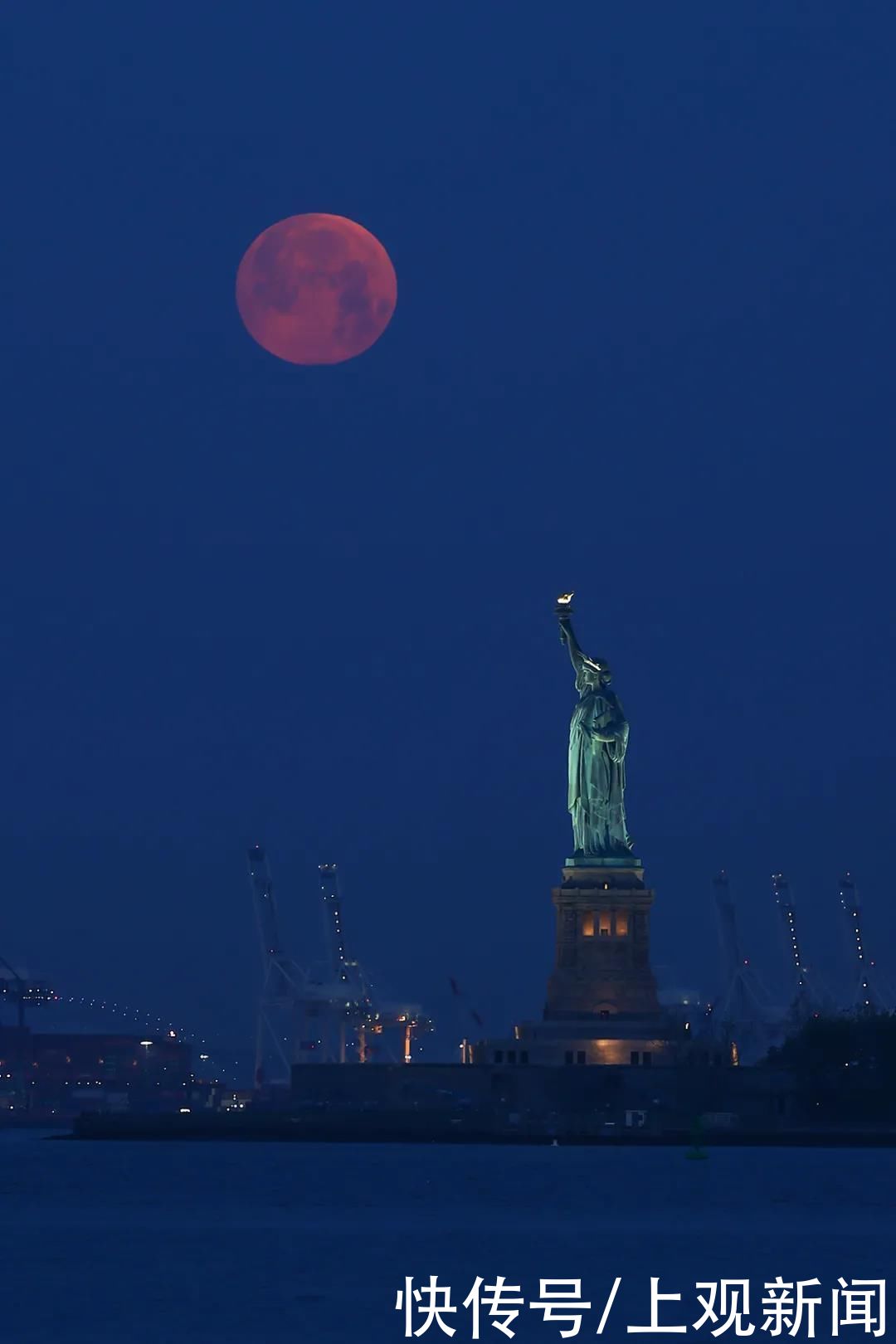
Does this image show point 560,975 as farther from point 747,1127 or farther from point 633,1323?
point 633,1323

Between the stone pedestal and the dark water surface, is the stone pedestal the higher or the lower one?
the higher one

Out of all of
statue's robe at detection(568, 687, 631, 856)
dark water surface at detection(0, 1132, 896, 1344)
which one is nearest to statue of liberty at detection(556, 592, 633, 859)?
statue's robe at detection(568, 687, 631, 856)

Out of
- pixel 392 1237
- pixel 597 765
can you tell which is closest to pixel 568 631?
pixel 597 765

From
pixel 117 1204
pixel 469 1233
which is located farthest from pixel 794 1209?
pixel 117 1204

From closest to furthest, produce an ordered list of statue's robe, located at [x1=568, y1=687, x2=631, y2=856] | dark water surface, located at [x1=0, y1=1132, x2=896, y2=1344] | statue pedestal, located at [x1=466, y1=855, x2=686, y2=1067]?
1. dark water surface, located at [x1=0, y1=1132, x2=896, y2=1344]
2. statue pedestal, located at [x1=466, y1=855, x2=686, y2=1067]
3. statue's robe, located at [x1=568, y1=687, x2=631, y2=856]

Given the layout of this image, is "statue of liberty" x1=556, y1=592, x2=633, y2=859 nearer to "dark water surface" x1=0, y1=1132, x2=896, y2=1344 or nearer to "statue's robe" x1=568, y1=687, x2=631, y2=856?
"statue's robe" x1=568, y1=687, x2=631, y2=856

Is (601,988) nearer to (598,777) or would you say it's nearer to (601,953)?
(601,953)

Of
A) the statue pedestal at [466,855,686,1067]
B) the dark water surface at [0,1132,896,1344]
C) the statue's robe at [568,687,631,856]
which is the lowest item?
the dark water surface at [0,1132,896,1344]
